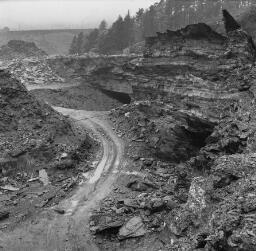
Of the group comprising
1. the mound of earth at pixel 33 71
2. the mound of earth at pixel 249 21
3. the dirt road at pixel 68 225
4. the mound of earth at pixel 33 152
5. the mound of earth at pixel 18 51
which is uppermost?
the mound of earth at pixel 249 21

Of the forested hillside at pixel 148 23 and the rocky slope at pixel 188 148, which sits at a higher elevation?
the forested hillside at pixel 148 23

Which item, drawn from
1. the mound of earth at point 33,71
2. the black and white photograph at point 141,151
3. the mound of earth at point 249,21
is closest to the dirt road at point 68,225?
the black and white photograph at point 141,151

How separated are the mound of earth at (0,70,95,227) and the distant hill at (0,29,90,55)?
9980 centimetres

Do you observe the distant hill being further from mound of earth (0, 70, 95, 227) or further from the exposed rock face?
mound of earth (0, 70, 95, 227)

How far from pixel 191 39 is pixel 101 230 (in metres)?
29.5

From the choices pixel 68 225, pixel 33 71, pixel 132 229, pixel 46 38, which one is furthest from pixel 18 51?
pixel 132 229

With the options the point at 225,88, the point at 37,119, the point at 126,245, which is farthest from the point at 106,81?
the point at 126,245

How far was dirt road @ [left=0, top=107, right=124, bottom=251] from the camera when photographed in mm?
25969

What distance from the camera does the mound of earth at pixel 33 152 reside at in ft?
107

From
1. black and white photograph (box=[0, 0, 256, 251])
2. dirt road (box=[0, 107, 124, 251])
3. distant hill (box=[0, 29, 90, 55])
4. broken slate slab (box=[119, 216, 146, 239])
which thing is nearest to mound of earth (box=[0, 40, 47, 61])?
black and white photograph (box=[0, 0, 256, 251])

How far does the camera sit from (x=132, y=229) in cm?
2684

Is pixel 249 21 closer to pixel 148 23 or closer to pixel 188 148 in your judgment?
pixel 188 148

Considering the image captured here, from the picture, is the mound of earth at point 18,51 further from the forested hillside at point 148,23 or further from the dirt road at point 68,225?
the dirt road at point 68,225

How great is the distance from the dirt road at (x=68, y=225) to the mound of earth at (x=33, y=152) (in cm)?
142
